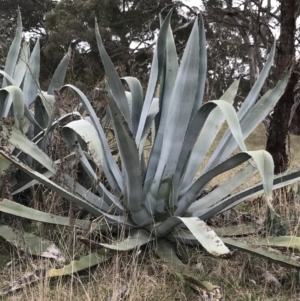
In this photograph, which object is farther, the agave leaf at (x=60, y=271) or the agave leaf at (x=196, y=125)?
the agave leaf at (x=60, y=271)

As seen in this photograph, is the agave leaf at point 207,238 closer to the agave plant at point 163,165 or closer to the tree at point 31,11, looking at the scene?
the agave plant at point 163,165

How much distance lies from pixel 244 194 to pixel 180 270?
0.54 meters

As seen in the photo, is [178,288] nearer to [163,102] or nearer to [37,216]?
[37,216]

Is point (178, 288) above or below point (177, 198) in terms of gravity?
below

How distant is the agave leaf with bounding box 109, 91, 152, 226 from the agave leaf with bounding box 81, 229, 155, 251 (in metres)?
0.06

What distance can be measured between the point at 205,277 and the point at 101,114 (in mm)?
1962

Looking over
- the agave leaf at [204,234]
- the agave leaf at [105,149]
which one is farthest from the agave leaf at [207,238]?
the agave leaf at [105,149]

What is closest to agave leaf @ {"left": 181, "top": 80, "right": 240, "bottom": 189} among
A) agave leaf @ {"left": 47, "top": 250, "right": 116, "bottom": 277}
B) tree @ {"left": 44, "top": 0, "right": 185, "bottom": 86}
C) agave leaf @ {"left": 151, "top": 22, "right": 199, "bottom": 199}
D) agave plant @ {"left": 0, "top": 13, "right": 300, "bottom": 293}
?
agave plant @ {"left": 0, "top": 13, "right": 300, "bottom": 293}

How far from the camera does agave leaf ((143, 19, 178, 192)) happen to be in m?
2.30

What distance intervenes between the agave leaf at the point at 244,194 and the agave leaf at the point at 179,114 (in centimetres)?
27

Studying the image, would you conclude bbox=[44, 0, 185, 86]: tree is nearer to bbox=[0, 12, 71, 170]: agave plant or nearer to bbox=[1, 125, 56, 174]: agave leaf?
bbox=[0, 12, 71, 170]: agave plant

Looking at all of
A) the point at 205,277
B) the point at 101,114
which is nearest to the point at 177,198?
the point at 205,277

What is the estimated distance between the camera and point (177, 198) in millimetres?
2250

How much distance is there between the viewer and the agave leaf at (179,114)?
81.7 inches
